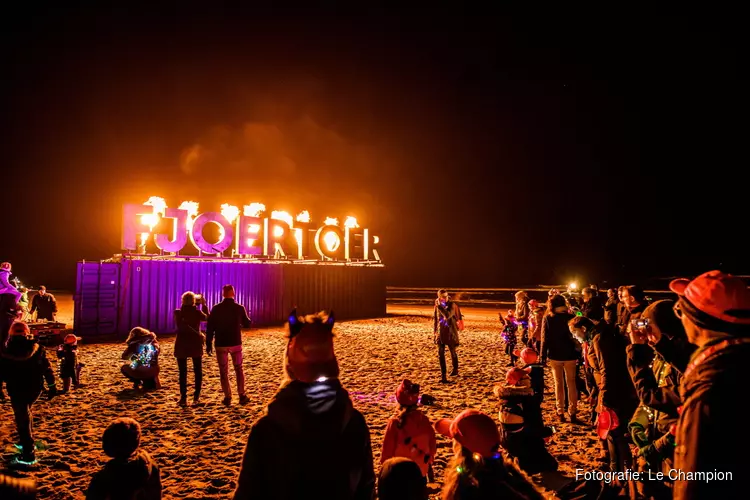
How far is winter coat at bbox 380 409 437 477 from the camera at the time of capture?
12.5 feet

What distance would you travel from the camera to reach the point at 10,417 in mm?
6695

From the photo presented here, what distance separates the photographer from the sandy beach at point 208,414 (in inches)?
189

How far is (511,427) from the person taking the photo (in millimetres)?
4168

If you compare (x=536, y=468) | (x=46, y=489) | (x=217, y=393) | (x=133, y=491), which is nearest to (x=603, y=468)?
(x=536, y=468)

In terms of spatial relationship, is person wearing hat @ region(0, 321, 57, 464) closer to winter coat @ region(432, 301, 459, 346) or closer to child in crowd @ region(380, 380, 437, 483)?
child in crowd @ region(380, 380, 437, 483)

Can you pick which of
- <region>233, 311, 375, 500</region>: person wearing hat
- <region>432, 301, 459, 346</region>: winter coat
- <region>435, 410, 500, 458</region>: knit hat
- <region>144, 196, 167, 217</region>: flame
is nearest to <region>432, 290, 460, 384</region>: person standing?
<region>432, 301, 459, 346</region>: winter coat

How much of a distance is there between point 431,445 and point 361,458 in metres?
2.29

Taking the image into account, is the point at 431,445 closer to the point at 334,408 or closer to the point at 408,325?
the point at 334,408

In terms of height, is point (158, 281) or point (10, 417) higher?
point (158, 281)

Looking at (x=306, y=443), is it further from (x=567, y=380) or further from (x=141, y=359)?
(x=141, y=359)

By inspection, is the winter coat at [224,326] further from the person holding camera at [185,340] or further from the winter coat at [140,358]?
the winter coat at [140,358]

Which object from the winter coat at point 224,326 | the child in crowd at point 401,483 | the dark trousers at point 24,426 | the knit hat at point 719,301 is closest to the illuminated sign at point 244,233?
the winter coat at point 224,326

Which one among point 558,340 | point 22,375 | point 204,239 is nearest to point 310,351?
point 22,375

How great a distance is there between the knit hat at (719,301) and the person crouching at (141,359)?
8904 millimetres
